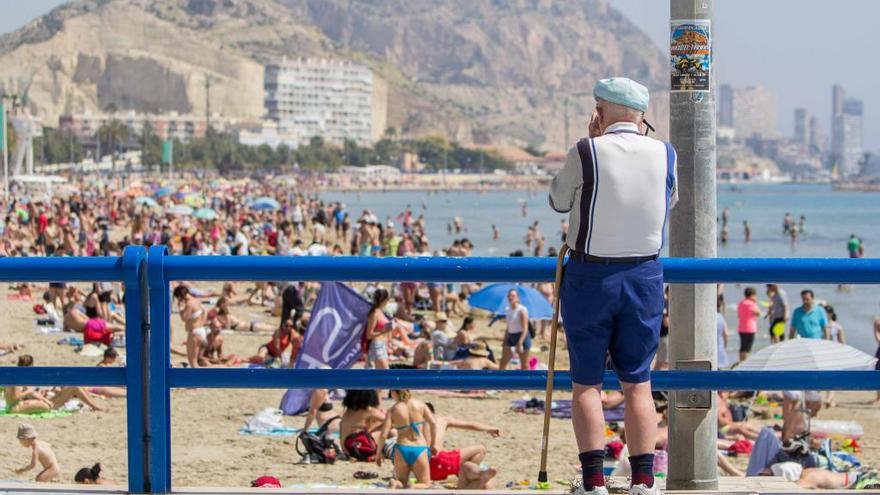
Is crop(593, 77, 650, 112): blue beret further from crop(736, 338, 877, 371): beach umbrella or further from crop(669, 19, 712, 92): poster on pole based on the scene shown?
crop(736, 338, 877, 371): beach umbrella

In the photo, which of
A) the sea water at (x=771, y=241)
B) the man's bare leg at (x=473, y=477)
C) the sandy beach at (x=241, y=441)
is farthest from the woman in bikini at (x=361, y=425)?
the sea water at (x=771, y=241)

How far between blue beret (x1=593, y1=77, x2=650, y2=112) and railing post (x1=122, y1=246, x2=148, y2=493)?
1.46m

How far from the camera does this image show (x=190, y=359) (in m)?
14.5

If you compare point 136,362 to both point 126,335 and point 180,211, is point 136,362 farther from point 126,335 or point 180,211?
point 180,211

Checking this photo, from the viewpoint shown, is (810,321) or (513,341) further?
(513,341)

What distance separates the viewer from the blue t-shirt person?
48.9 feet

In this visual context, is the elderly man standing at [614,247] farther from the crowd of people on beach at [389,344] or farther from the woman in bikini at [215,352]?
the woman in bikini at [215,352]

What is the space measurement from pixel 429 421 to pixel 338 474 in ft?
2.60

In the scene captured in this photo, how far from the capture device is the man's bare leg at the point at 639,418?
3727 mm

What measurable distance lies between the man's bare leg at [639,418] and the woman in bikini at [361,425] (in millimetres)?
5984

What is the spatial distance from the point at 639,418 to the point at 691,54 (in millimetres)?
1353

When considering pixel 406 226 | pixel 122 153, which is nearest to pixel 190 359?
pixel 406 226

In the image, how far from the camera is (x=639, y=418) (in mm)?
3740

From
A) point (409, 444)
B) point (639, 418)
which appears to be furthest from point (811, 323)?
point (639, 418)
